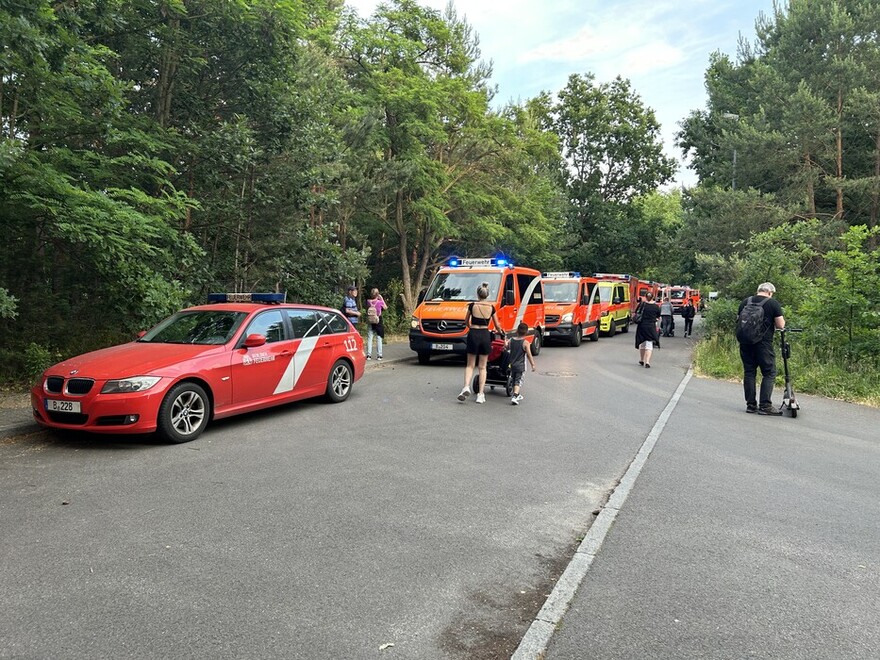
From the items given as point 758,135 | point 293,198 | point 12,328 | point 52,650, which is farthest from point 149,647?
point 758,135

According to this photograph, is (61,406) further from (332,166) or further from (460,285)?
(460,285)

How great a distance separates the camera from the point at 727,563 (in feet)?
12.7

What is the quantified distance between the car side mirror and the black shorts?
3299 millimetres

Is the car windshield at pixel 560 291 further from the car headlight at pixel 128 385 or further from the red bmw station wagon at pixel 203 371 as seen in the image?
the car headlight at pixel 128 385

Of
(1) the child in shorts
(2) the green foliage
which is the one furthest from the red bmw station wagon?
(1) the child in shorts

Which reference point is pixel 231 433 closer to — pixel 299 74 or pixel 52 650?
pixel 52 650

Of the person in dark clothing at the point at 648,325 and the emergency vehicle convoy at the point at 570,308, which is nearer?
the person in dark clothing at the point at 648,325

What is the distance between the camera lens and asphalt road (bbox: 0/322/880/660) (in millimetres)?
3010

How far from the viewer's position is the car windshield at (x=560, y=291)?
2136 centimetres

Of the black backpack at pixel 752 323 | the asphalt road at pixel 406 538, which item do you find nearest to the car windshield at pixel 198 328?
the asphalt road at pixel 406 538

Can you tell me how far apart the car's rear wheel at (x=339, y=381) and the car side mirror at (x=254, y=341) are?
5.82 ft

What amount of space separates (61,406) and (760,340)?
358 inches

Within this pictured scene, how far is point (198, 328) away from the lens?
7.71m

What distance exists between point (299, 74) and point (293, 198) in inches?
106
